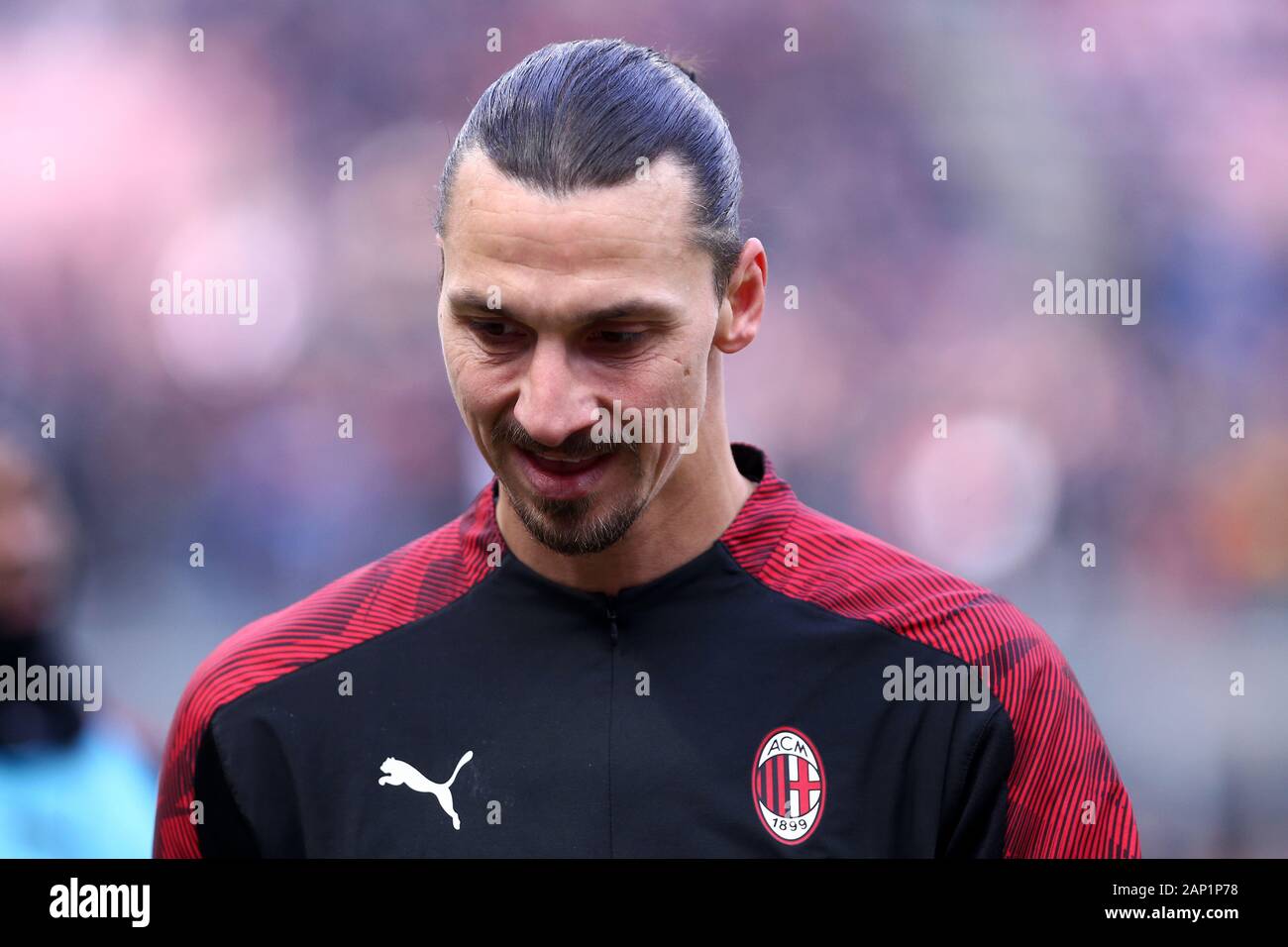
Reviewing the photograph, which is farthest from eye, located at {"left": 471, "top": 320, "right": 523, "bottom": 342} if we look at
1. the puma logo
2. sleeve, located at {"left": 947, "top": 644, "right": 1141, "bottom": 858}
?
sleeve, located at {"left": 947, "top": 644, "right": 1141, "bottom": 858}

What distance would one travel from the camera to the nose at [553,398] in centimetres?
222

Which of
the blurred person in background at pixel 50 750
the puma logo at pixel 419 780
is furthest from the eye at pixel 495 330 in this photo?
the blurred person in background at pixel 50 750

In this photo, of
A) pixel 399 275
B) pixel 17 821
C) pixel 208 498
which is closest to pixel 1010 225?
pixel 399 275

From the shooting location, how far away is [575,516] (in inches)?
94.1

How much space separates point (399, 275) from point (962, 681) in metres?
4.04

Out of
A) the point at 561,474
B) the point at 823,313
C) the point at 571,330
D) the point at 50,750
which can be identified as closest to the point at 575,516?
the point at 561,474

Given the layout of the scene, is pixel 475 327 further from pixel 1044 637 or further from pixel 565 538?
pixel 1044 637

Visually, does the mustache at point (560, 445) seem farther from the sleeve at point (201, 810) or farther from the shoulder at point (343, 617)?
the sleeve at point (201, 810)

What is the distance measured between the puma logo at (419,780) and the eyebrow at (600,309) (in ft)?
2.62

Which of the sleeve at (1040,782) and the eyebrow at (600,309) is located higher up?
the eyebrow at (600,309)

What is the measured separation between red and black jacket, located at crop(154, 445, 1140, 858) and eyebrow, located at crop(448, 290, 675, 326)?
54cm

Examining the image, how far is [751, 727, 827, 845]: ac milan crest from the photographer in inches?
93.3

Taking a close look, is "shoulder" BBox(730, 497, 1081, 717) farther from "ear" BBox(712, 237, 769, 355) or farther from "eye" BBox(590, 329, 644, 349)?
"eye" BBox(590, 329, 644, 349)
